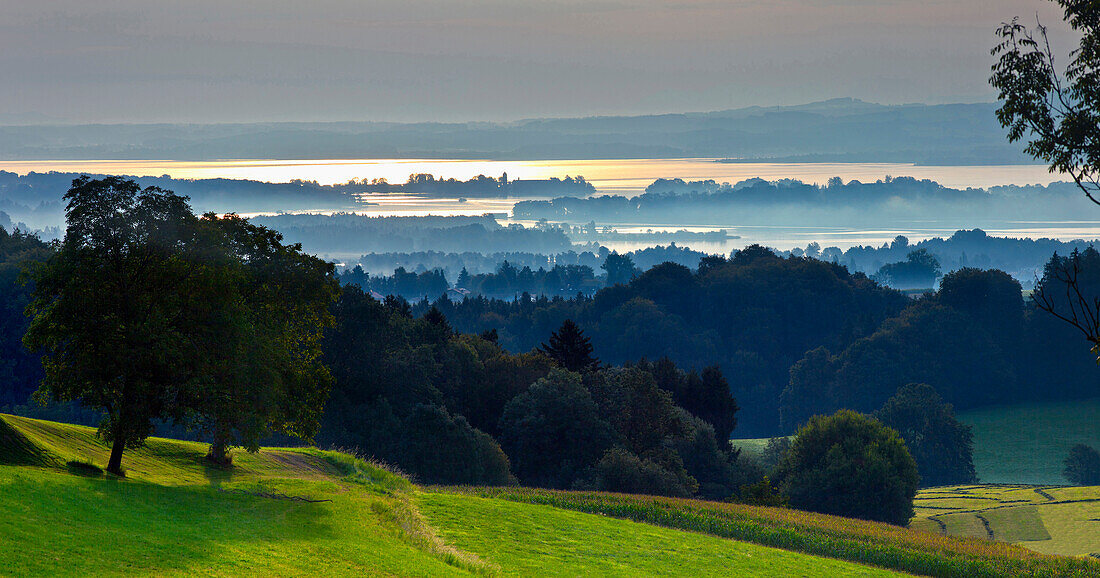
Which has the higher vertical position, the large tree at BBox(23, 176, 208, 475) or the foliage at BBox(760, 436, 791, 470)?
the large tree at BBox(23, 176, 208, 475)

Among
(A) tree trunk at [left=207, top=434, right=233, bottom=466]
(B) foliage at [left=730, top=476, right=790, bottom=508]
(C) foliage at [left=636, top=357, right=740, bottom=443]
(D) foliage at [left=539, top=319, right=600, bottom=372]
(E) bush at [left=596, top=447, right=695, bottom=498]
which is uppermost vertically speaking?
(D) foliage at [left=539, top=319, right=600, bottom=372]

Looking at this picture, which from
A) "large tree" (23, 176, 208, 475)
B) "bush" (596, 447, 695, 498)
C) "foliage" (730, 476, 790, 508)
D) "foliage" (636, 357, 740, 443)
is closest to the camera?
"large tree" (23, 176, 208, 475)

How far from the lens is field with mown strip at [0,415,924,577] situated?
17375mm

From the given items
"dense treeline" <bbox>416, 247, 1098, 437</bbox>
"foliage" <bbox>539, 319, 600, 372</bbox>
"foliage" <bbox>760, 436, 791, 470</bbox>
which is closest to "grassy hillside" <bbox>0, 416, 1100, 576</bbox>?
"foliage" <bbox>539, 319, 600, 372</bbox>

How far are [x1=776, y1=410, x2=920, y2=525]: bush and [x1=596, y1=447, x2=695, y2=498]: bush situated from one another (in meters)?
16.4

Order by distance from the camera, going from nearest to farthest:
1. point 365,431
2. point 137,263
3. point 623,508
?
point 137,263, point 623,508, point 365,431

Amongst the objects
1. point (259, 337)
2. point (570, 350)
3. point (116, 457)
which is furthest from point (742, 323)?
point (116, 457)

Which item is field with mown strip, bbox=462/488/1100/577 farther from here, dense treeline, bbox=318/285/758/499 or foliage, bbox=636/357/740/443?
foliage, bbox=636/357/740/443

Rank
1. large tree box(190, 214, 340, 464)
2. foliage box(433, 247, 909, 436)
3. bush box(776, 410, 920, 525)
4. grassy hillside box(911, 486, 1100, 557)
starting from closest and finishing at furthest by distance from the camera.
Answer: large tree box(190, 214, 340, 464) → grassy hillside box(911, 486, 1100, 557) → bush box(776, 410, 920, 525) → foliage box(433, 247, 909, 436)

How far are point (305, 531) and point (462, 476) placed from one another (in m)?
39.4

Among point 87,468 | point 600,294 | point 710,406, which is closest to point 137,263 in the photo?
point 87,468

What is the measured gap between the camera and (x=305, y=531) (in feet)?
74.2

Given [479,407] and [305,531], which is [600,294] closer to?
[479,407]

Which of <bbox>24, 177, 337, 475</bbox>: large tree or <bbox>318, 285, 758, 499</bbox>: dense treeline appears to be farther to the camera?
<bbox>318, 285, 758, 499</bbox>: dense treeline
